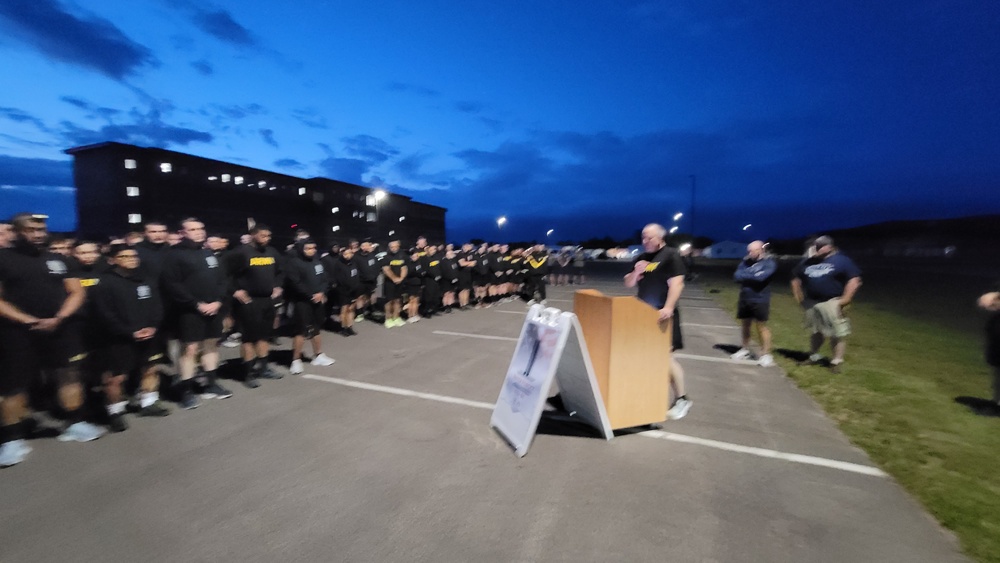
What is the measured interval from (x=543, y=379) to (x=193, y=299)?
4.31m

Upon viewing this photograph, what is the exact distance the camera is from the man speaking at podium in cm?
482

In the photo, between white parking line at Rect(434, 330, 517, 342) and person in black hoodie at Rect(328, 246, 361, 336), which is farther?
person in black hoodie at Rect(328, 246, 361, 336)

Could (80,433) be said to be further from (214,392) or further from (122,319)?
(214,392)

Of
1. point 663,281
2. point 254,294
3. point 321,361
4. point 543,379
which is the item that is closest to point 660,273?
point 663,281

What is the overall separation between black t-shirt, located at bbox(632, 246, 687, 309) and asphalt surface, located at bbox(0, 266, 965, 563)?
138 cm

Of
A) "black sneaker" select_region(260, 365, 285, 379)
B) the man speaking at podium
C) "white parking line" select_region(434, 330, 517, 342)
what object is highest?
the man speaking at podium

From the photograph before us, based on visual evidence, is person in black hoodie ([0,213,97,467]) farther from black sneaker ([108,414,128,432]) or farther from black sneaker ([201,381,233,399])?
black sneaker ([201,381,233,399])

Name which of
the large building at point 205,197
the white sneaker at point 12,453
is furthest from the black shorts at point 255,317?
the large building at point 205,197

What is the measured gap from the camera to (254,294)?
6.32 m

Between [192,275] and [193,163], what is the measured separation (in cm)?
4357

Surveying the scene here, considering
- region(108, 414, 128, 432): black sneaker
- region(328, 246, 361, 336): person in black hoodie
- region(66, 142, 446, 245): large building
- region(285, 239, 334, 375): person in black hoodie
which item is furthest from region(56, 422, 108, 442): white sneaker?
region(66, 142, 446, 245): large building

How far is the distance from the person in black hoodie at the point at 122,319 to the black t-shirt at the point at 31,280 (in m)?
0.35

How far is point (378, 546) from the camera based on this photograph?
9.69 ft

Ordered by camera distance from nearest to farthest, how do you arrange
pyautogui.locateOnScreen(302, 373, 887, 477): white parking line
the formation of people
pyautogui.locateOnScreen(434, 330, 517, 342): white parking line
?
1. pyautogui.locateOnScreen(302, 373, 887, 477): white parking line
2. the formation of people
3. pyautogui.locateOnScreen(434, 330, 517, 342): white parking line
